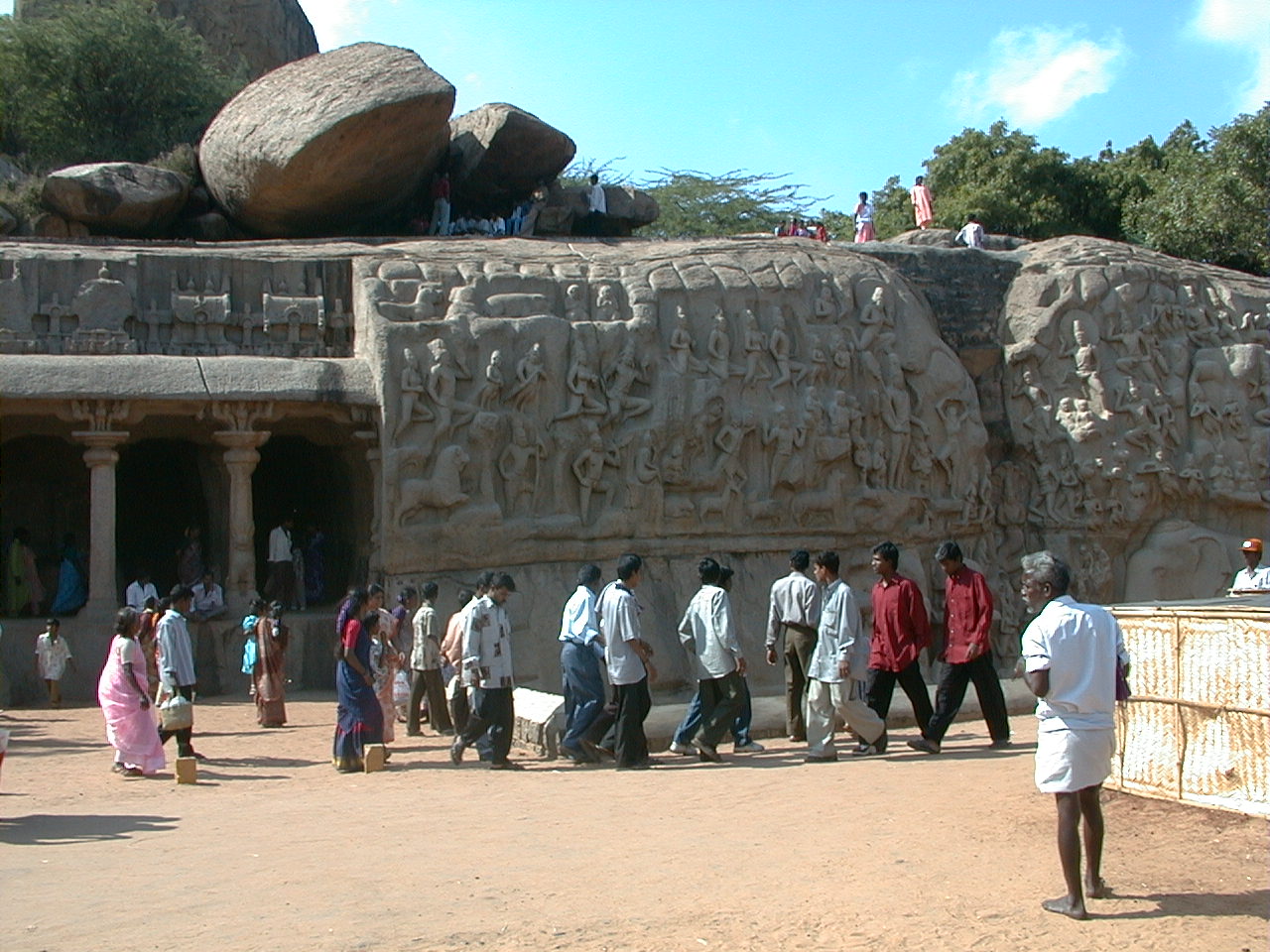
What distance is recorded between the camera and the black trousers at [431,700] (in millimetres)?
11344

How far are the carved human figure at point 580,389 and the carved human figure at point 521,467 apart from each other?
1.56 feet

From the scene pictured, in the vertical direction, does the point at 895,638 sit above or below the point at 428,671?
above

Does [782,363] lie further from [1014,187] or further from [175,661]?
[1014,187]

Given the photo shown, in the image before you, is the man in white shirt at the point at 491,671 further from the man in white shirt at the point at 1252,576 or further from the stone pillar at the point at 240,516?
the stone pillar at the point at 240,516

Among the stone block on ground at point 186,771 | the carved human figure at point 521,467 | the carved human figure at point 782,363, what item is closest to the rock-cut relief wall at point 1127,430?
the carved human figure at point 782,363

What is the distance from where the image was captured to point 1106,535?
19000 mm

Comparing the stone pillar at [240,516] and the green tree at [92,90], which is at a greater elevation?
the green tree at [92,90]

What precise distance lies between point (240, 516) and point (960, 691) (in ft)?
28.5

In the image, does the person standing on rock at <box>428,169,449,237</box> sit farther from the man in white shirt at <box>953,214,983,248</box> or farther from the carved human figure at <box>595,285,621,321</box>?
the man in white shirt at <box>953,214,983,248</box>

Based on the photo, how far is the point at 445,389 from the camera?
1548cm

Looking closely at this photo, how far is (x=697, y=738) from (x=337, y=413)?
695cm

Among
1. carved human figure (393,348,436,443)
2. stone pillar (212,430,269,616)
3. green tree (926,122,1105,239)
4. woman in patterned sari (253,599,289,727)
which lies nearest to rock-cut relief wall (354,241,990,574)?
carved human figure (393,348,436,443)

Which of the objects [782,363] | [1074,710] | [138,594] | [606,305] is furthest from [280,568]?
[1074,710]

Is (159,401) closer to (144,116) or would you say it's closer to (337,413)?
(337,413)
